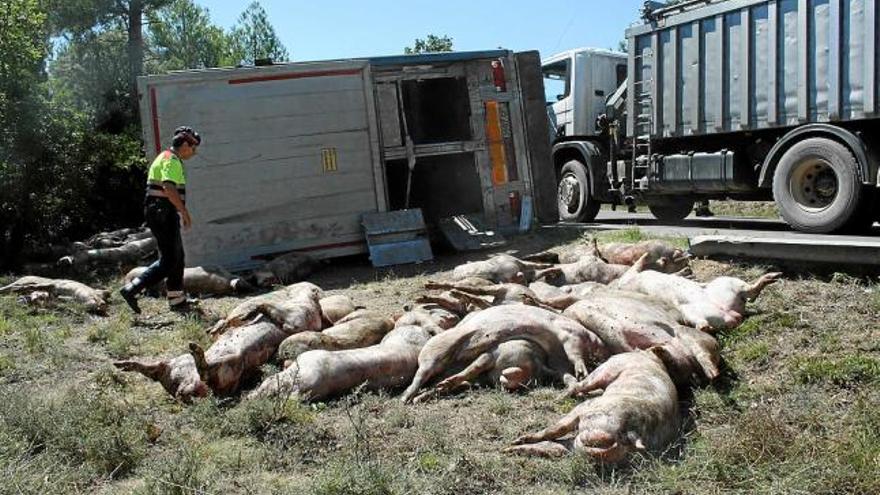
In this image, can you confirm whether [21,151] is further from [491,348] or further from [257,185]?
[491,348]

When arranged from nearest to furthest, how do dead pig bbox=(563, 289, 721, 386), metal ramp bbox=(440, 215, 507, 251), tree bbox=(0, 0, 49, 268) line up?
dead pig bbox=(563, 289, 721, 386) → metal ramp bbox=(440, 215, 507, 251) → tree bbox=(0, 0, 49, 268)

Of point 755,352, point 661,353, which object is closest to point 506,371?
point 661,353

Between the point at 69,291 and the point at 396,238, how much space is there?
13.2 feet

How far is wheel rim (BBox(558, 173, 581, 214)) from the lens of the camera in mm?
14789

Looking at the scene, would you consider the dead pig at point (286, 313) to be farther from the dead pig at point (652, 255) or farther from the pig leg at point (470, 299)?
the dead pig at point (652, 255)

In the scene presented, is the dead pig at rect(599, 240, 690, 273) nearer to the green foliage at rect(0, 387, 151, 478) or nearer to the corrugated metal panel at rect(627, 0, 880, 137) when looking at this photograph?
the corrugated metal panel at rect(627, 0, 880, 137)

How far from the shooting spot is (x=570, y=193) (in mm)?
14898

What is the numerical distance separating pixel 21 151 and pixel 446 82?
7383 mm

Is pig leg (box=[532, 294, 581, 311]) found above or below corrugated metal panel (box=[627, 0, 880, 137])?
below

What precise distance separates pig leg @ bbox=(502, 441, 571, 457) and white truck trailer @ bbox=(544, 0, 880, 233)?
7144mm

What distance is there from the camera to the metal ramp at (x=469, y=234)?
11.9 metres

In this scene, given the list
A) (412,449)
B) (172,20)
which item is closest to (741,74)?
(412,449)

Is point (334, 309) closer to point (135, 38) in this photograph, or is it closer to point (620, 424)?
point (620, 424)

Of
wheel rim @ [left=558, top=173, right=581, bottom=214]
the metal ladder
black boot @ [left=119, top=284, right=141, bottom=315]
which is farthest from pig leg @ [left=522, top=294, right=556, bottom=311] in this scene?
wheel rim @ [left=558, top=173, right=581, bottom=214]
